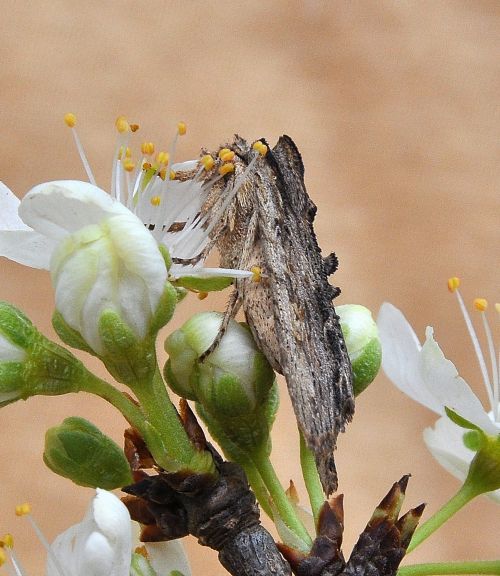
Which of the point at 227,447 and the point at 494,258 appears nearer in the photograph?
the point at 227,447

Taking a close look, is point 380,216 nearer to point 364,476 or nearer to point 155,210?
point 364,476

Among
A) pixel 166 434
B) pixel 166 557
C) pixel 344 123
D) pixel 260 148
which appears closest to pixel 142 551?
pixel 166 557

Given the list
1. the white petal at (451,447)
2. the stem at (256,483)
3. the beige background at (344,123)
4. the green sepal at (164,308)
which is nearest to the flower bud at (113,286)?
the green sepal at (164,308)

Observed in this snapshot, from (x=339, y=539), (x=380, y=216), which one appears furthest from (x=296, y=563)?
(x=380, y=216)

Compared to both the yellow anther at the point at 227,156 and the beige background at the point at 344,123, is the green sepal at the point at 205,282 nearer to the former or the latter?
the yellow anther at the point at 227,156

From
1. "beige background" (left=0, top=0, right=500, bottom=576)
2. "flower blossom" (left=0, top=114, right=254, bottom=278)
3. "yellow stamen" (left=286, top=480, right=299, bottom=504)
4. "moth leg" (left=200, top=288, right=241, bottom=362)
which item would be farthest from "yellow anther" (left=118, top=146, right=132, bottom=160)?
"beige background" (left=0, top=0, right=500, bottom=576)
